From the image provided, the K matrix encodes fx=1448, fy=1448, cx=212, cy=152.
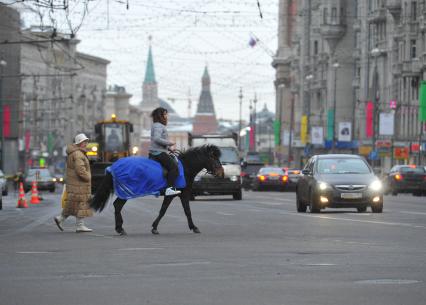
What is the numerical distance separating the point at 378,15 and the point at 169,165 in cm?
9107

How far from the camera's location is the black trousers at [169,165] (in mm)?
22297

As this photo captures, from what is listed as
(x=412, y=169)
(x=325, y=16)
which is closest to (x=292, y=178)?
(x=412, y=169)

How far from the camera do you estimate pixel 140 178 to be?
22.3 m

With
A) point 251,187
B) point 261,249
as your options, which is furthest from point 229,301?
point 251,187

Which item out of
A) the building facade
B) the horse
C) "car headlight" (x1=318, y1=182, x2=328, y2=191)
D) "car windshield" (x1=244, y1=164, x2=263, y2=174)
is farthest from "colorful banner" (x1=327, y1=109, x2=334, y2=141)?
the horse

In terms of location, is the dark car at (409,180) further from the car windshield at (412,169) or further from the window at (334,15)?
the window at (334,15)

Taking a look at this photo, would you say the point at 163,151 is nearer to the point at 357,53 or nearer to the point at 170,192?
the point at 170,192

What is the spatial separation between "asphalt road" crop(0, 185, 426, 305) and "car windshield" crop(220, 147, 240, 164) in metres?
28.6

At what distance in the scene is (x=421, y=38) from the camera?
9738cm

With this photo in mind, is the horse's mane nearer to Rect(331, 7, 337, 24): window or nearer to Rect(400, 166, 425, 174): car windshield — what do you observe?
Rect(400, 166, 425, 174): car windshield

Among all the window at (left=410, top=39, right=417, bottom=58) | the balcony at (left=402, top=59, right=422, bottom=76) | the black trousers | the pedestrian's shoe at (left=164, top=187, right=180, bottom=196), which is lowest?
the pedestrian's shoe at (left=164, top=187, right=180, bottom=196)

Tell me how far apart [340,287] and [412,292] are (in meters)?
0.72

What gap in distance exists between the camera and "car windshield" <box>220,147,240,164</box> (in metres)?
54.0

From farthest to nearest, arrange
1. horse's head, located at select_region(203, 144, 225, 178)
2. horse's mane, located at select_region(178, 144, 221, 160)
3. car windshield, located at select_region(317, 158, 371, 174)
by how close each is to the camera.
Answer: car windshield, located at select_region(317, 158, 371, 174)
horse's head, located at select_region(203, 144, 225, 178)
horse's mane, located at select_region(178, 144, 221, 160)
